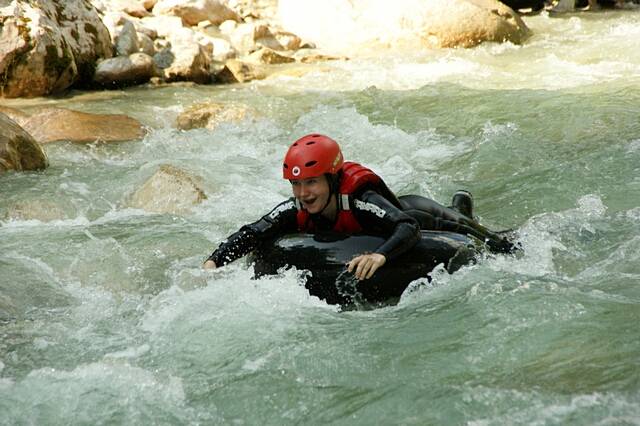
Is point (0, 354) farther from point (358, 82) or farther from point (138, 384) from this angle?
point (358, 82)

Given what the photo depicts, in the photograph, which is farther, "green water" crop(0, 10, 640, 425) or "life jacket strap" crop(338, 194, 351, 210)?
"life jacket strap" crop(338, 194, 351, 210)

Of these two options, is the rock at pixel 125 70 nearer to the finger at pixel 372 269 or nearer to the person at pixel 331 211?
the person at pixel 331 211

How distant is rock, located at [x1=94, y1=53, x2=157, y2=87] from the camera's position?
12.6 metres

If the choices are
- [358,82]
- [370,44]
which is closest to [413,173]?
[358,82]

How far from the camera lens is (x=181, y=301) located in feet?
17.2

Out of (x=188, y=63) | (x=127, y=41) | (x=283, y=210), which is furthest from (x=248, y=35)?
(x=283, y=210)

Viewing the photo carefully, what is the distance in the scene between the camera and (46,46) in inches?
456

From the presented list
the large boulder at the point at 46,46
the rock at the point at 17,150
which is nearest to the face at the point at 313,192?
the rock at the point at 17,150

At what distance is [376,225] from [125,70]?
8.59m

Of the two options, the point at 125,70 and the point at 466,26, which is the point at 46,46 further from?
the point at 466,26

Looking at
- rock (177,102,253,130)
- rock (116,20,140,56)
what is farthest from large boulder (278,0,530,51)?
rock (177,102,253,130)

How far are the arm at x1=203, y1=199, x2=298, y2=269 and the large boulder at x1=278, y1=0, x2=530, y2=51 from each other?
10078 millimetres

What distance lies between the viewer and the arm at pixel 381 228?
4805 mm

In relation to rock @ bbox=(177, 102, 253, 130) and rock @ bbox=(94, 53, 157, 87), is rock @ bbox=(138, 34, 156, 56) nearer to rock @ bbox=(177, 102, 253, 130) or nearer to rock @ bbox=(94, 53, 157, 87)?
rock @ bbox=(94, 53, 157, 87)
